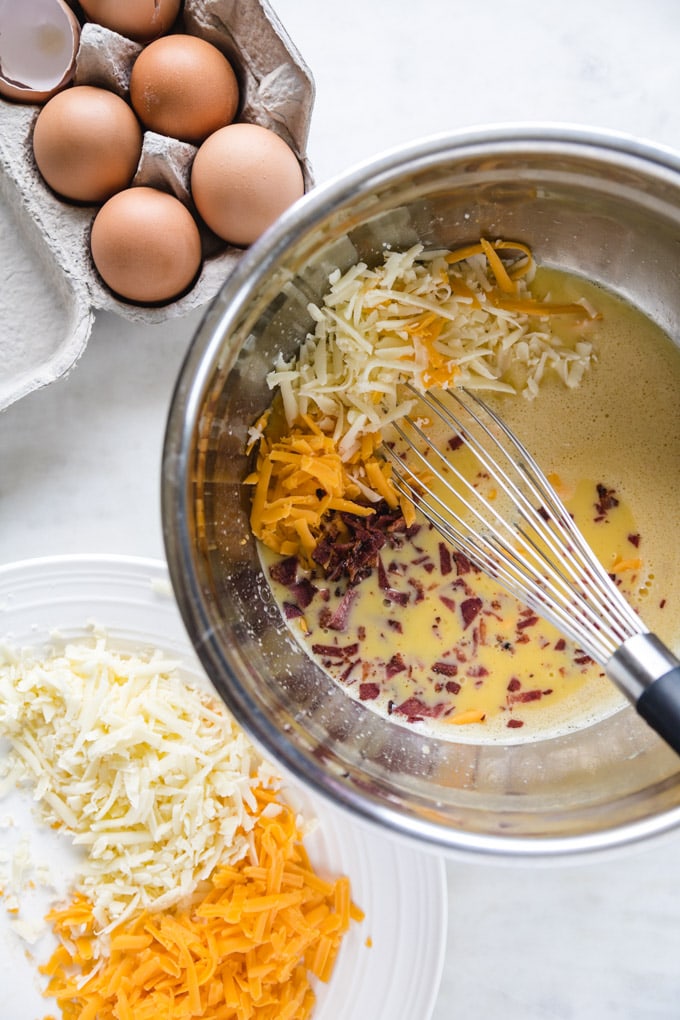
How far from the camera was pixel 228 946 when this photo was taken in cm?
112

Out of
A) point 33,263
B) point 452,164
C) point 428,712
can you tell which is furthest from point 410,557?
point 33,263

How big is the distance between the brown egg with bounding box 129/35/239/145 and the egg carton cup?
0.02 metres

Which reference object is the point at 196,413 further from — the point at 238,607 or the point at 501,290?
the point at 501,290

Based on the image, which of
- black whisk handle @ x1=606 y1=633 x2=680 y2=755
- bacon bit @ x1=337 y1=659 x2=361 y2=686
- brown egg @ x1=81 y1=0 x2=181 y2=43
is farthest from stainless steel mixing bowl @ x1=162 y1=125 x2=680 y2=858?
brown egg @ x1=81 y1=0 x2=181 y2=43

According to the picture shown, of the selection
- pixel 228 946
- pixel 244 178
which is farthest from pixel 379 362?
pixel 228 946

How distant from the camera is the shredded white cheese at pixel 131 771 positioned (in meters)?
1.12

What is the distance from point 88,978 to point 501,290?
104cm

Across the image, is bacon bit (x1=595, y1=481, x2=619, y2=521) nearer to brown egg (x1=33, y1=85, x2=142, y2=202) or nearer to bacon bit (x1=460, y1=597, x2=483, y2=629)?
bacon bit (x1=460, y1=597, x2=483, y2=629)

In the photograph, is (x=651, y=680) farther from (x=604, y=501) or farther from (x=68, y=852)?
(x=68, y=852)

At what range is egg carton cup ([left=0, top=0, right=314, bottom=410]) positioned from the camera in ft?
3.59

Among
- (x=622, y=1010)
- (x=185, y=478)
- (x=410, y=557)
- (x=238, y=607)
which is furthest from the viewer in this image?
(x=622, y=1010)

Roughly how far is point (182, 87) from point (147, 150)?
87 mm

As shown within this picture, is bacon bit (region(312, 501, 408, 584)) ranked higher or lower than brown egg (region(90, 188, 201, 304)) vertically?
lower

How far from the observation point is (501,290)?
1.16 meters
